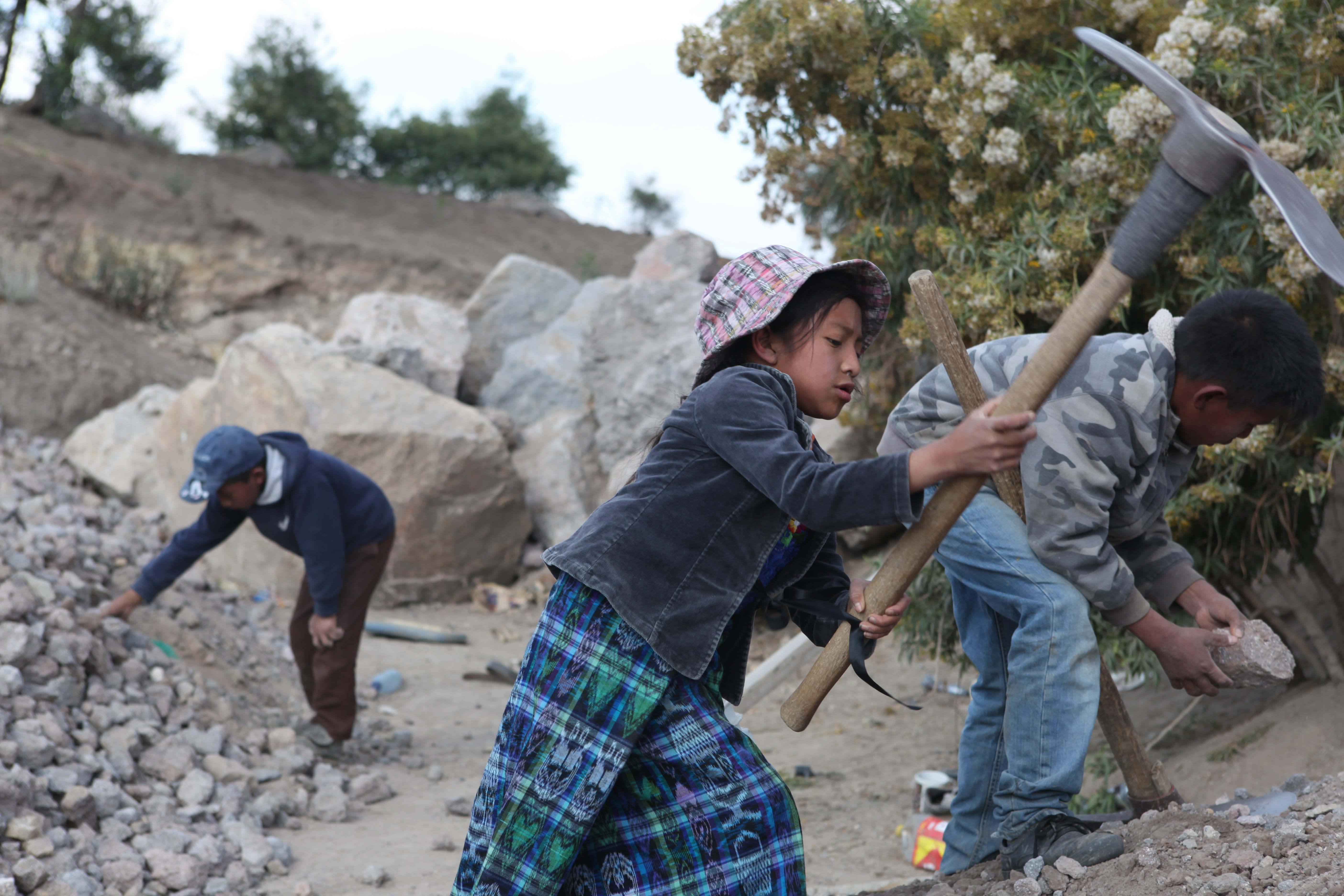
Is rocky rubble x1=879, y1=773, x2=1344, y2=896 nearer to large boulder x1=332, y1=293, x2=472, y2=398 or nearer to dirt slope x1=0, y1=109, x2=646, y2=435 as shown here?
large boulder x1=332, y1=293, x2=472, y2=398

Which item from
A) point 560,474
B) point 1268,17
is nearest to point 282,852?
point 1268,17

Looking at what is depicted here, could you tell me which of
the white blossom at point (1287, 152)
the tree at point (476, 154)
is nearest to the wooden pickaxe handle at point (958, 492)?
A: the white blossom at point (1287, 152)

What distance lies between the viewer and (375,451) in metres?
7.40

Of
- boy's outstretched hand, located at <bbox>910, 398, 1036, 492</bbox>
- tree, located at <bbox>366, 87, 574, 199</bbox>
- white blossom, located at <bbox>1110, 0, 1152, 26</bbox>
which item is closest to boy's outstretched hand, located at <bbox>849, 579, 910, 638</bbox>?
boy's outstretched hand, located at <bbox>910, 398, 1036, 492</bbox>

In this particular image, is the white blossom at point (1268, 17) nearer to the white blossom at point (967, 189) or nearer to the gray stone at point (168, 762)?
the white blossom at point (967, 189)

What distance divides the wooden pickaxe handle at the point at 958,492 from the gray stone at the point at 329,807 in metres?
2.63

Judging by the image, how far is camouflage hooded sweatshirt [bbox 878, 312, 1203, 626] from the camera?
2.31 metres

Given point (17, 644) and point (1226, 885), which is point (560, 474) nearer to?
point (17, 644)

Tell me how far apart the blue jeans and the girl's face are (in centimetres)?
65

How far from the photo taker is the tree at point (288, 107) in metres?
21.3

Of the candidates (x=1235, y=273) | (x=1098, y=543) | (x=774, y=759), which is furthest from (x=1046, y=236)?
(x=774, y=759)

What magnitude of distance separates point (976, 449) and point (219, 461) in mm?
3362

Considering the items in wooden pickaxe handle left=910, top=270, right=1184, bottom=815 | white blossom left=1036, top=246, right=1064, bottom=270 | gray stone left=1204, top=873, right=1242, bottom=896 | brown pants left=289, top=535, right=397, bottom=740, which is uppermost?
white blossom left=1036, top=246, right=1064, bottom=270

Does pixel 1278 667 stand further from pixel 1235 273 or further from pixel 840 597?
pixel 1235 273
